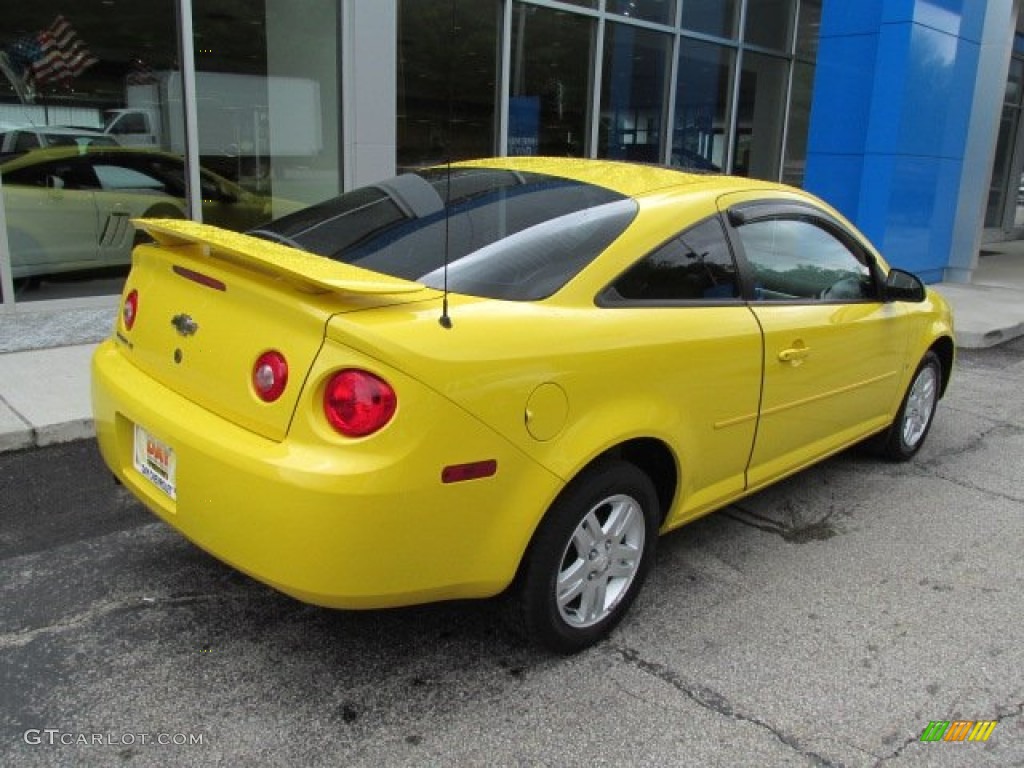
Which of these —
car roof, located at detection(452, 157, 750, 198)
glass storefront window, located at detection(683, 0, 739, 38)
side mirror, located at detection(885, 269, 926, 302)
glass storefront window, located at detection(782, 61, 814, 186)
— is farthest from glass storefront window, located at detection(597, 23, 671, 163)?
car roof, located at detection(452, 157, 750, 198)

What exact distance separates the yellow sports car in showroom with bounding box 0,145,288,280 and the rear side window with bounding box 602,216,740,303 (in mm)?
5195

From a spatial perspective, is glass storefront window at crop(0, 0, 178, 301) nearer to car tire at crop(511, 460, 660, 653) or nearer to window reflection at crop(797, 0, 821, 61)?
car tire at crop(511, 460, 660, 653)

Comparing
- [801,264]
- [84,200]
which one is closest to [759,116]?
[84,200]

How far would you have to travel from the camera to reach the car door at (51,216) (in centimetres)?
698

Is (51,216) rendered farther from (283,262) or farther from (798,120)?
(798,120)

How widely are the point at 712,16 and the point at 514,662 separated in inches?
452

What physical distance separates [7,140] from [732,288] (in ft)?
19.8

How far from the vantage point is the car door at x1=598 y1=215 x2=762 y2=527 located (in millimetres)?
2994

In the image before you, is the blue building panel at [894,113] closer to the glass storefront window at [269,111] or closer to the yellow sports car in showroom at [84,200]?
the glass storefront window at [269,111]

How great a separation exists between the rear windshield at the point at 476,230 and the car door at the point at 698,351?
232 millimetres

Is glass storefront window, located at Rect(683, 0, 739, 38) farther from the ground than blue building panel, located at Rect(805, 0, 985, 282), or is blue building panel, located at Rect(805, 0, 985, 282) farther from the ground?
glass storefront window, located at Rect(683, 0, 739, 38)

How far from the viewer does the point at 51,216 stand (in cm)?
722

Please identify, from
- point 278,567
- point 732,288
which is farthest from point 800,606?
point 278,567

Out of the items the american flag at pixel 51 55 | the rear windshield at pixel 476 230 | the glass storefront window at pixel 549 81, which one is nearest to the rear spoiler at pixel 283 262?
the rear windshield at pixel 476 230
